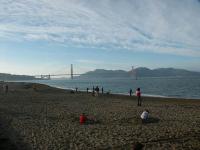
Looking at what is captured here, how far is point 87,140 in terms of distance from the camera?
558 inches

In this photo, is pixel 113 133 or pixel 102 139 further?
pixel 113 133

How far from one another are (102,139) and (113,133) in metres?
1.40

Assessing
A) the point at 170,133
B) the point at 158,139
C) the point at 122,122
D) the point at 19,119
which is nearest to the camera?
the point at 158,139

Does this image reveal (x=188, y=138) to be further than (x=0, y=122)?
No

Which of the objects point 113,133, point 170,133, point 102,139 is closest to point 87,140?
point 102,139

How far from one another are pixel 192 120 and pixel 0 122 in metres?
11.0

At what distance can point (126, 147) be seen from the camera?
12.7 metres

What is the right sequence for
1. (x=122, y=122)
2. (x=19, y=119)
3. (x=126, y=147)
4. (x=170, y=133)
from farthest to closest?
(x=19, y=119) < (x=122, y=122) < (x=170, y=133) < (x=126, y=147)

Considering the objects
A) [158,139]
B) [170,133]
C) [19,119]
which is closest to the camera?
[158,139]

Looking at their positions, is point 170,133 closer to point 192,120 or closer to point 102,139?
point 102,139

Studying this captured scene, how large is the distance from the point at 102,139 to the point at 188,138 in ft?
11.6

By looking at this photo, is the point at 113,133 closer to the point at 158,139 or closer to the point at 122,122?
the point at 158,139

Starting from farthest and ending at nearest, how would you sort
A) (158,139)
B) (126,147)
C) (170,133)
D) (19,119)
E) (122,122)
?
(19,119) → (122,122) → (170,133) → (158,139) → (126,147)

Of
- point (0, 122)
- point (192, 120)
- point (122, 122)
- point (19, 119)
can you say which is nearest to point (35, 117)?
point (19, 119)
